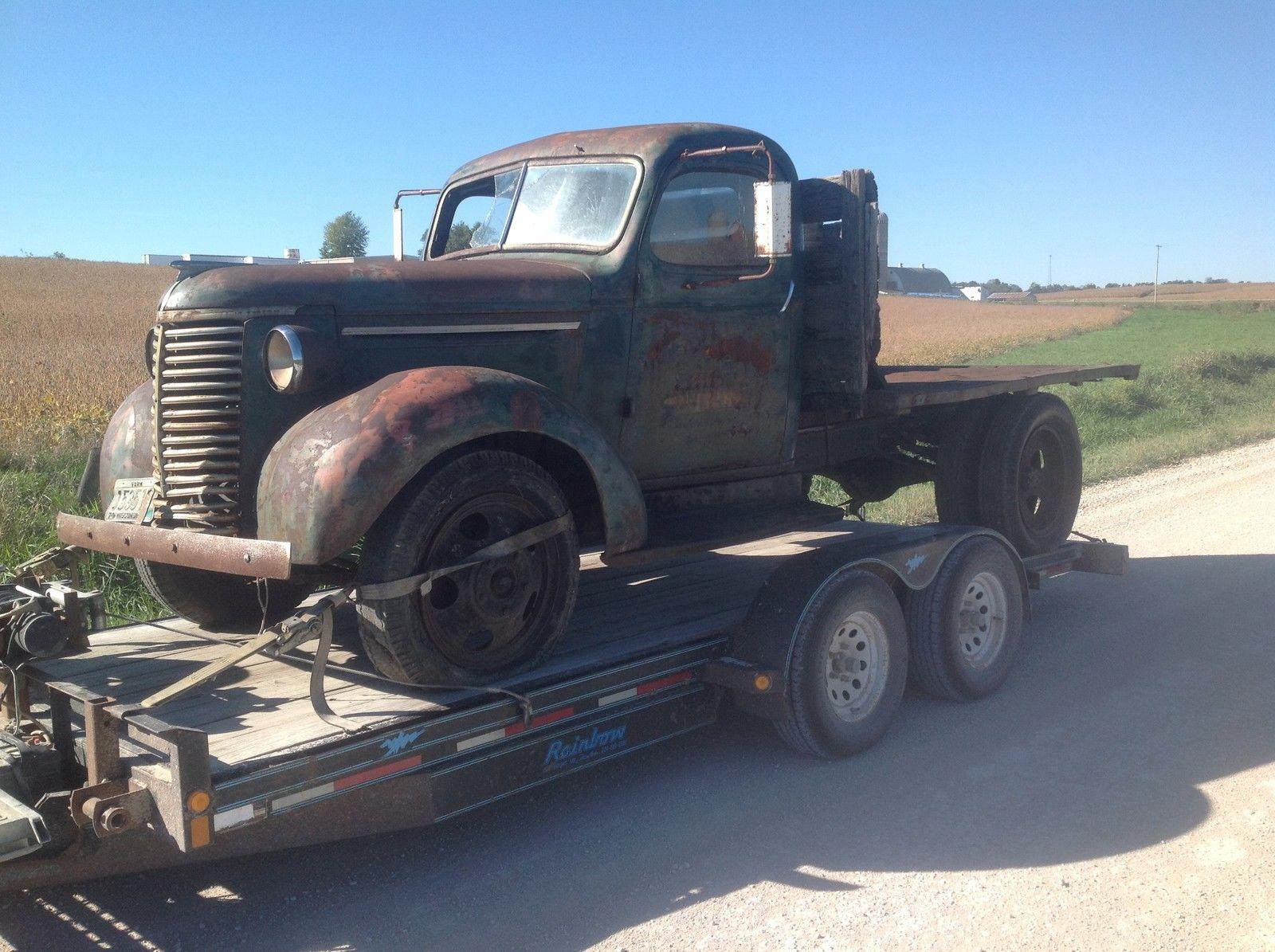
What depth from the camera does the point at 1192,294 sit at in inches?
3041

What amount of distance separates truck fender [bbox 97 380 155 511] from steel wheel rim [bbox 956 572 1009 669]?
3.68m

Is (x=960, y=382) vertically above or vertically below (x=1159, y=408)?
above

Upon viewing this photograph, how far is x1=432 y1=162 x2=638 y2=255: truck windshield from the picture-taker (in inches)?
191

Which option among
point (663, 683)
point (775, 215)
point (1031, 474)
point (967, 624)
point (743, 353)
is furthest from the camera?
point (1031, 474)

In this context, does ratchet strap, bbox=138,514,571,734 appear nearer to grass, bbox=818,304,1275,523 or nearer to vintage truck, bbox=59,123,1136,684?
vintage truck, bbox=59,123,1136,684

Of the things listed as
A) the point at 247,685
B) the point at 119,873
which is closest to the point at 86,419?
the point at 247,685

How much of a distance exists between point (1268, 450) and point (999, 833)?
11453mm

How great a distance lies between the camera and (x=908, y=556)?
16.9 ft

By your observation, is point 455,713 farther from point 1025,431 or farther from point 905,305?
point 905,305

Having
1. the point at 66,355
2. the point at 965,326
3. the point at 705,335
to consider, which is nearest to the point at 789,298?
the point at 705,335

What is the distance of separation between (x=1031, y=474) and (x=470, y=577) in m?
4.16

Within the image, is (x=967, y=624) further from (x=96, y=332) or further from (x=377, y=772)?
(x=96, y=332)

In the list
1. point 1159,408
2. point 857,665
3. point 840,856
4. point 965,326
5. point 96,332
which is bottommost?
point 840,856

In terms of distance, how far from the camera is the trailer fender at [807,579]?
4.46 metres
